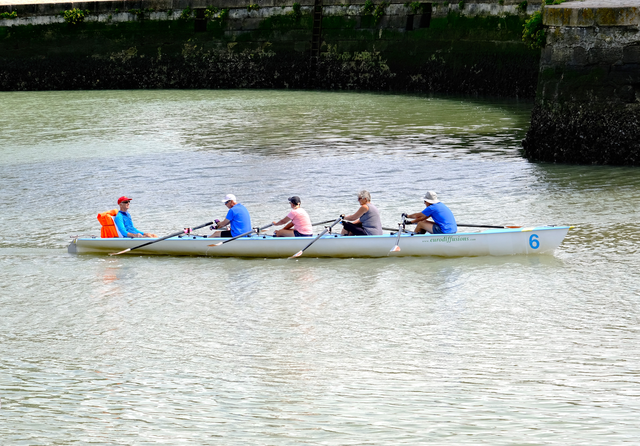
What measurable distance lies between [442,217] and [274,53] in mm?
24566

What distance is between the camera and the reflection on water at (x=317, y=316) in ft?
25.5

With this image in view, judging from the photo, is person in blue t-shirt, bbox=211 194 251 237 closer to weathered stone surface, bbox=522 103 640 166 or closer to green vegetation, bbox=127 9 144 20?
weathered stone surface, bbox=522 103 640 166

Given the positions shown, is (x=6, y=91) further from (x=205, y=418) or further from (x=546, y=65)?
(x=205, y=418)

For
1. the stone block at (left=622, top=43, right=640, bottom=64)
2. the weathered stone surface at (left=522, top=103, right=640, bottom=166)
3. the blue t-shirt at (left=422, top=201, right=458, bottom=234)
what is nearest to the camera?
the blue t-shirt at (left=422, top=201, right=458, bottom=234)

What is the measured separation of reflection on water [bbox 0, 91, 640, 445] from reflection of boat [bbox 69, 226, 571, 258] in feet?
0.57

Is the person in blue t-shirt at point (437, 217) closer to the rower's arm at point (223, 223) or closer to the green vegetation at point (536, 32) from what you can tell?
the rower's arm at point (223, 223)

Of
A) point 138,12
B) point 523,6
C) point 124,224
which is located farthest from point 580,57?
point 138,12

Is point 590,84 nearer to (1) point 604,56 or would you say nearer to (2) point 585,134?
(1) point 604,56

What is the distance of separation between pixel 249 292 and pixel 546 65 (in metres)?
11.2

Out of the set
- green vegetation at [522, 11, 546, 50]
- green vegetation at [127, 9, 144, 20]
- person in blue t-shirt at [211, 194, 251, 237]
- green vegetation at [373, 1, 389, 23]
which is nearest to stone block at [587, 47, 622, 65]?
green vegetation at [522, 11, 546, 50]

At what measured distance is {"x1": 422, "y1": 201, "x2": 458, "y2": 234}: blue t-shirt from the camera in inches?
525

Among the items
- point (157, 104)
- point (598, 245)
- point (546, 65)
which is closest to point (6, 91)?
point (157, 104)

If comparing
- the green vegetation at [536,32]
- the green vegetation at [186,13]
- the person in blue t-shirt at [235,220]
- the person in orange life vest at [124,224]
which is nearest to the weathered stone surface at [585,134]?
the green vegetation at [536,32]

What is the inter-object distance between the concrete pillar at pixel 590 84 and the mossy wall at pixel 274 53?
36.6 feet
